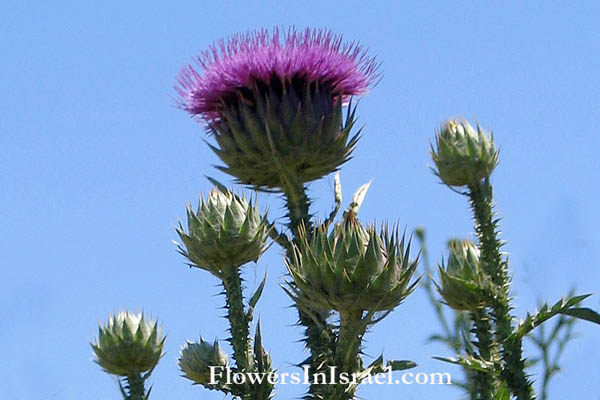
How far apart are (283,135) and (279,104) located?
0.73ft

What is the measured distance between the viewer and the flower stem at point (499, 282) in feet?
23.9

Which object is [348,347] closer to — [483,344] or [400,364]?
[400,364]

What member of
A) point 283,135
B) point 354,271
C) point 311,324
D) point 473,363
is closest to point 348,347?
point 354,271

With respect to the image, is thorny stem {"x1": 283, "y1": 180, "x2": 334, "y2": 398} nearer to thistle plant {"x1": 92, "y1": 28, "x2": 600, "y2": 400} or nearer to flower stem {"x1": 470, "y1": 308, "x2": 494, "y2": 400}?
thistle plant {"x1": 92, "y1": 28, "x2": 600, "y2": 400}

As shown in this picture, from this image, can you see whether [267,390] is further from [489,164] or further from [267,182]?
[489,164]

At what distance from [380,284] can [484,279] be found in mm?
3110

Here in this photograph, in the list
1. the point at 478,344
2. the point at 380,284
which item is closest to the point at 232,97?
the point at 380,284

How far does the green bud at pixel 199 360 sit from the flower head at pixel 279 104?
1.13m

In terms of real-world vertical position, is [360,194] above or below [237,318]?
above

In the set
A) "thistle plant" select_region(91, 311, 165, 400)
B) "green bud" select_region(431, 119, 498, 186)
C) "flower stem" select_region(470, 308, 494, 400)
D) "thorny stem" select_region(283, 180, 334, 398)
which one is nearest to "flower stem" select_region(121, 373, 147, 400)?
"thistle plant" select_region(91, 311, 165, 400)

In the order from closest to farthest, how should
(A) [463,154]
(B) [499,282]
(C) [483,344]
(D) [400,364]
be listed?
(D) [400,364] < (C) [483,344] < (B) [499,282] < (A) [463,154]

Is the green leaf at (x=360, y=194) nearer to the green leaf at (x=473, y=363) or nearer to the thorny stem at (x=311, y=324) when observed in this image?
the thorny stem at (x=311, y=324)

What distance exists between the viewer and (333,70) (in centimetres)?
672

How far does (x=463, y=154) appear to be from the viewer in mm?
8562
